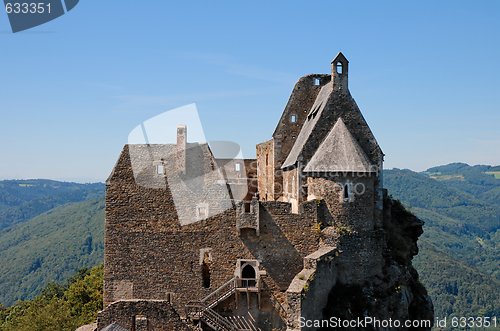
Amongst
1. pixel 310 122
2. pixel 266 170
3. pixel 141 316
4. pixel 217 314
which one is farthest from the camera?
pixel 266 170

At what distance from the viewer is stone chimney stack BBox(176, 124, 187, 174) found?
3997 cm

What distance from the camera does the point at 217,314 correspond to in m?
37.8

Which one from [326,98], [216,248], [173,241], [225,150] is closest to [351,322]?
[216,248]

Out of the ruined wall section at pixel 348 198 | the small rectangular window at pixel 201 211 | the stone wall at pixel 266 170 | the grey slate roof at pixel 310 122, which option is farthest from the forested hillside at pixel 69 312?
the ruined wall section at pixel 348 198

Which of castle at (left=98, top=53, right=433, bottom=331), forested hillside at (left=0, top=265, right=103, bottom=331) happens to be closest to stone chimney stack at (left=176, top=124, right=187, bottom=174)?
castle at (left=98, top=53, right=433, bottom=331)

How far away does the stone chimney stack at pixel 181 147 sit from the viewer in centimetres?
3997

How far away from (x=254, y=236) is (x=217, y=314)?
5.19 meters

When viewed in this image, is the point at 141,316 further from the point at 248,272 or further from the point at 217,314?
the point at 248,272

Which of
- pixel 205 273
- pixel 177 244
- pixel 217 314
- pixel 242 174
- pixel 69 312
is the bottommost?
pixel 69 312

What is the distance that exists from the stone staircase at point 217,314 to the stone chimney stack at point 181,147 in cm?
786

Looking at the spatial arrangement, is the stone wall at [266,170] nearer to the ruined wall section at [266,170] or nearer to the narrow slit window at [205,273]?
the ruined wall section at [266,170]

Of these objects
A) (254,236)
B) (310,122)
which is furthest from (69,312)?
(310,122)

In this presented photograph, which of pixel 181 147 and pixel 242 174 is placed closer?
pixel 181 147

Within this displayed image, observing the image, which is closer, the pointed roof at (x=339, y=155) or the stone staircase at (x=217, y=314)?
the stone staircase at (x=217, y=314)
